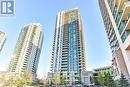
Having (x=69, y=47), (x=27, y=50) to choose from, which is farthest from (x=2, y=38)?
(x=69, y=47)

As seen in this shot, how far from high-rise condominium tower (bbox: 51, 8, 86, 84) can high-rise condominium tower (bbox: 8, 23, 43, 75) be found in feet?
50.0

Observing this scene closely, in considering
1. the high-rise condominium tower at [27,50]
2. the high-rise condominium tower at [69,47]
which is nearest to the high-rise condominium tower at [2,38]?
the high-rise condominium tower at [27,50]

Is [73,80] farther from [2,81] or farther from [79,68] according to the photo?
[2,81]

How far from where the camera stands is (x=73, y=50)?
Result: 10956 cm

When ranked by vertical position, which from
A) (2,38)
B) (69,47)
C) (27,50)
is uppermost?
(2,38)

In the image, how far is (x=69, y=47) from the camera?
111 m

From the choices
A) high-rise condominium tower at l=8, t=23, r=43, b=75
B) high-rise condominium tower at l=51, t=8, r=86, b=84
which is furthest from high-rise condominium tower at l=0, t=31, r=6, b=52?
high-rise condominium tower at l=51, t=8, r=86, b=84

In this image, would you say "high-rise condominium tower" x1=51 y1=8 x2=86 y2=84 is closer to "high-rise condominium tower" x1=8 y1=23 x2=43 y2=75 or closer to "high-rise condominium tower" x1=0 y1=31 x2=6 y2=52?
"high-rise condominium tower" x1=8 y1=23 x2=43 y2=75

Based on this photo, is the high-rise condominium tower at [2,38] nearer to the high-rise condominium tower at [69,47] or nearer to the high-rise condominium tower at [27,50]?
the high-rise condominium tower at [27,50]

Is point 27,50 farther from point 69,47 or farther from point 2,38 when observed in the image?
point 69,47

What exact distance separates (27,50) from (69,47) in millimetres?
27325

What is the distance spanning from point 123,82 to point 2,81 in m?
39.8

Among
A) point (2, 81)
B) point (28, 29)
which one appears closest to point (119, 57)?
point (2, 81)

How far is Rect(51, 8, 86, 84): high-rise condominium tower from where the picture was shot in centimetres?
10100
